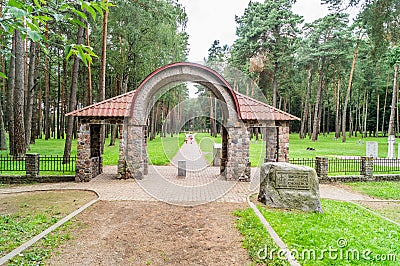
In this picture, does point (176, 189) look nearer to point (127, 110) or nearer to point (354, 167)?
point (127, 110)

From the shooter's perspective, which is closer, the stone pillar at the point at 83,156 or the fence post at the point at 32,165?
the fence post at the point at 32,165

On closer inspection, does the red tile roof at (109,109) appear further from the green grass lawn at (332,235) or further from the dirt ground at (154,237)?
the green grass lawn at (332,235)

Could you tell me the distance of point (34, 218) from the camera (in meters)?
7.07

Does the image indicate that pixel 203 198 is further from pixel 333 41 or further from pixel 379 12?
pixel 333 41

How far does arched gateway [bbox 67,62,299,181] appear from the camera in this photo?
39.3ft

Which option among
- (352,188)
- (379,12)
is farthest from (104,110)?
(379,12)

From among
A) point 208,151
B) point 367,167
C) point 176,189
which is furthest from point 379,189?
point 208,151

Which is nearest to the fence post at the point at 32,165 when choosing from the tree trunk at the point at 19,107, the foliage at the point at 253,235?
the tree trunk at the point at 19,107

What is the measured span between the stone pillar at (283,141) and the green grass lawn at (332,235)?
467 centimetres

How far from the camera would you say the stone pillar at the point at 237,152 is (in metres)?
12.3

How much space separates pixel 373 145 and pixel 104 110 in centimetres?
1536

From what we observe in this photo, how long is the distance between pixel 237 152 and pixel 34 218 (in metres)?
7.71

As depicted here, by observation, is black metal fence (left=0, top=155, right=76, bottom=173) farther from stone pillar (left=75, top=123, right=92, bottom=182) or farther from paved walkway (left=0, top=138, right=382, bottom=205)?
paved walkway (left=0, top=138, right=382, bottom=205)

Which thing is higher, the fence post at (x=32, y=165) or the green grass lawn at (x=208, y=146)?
the fence post at (x=32, y=165)
